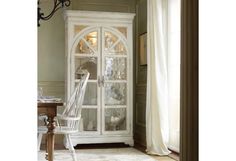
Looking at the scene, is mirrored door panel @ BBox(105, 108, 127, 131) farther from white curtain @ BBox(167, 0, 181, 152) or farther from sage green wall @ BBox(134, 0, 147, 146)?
white curtain @ BBox(167, 0, 181, 152)

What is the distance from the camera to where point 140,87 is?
5.51m

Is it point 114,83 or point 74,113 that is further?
point 114,83

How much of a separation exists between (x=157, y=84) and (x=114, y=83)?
878 millimetres

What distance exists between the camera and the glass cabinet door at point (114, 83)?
16.6ft

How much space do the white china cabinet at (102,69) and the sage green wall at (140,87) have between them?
346mm

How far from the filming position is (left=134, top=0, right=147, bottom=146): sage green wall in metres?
5.36

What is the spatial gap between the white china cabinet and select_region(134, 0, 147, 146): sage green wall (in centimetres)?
35

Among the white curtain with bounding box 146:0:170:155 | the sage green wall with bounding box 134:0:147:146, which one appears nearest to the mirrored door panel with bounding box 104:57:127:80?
the sage green wall with bounding box 134:0:147:146

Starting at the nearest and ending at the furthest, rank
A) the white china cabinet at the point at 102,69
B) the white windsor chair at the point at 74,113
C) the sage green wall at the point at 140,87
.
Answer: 1. the white windsor chair at the point at 74,113
2. the white china cabinet at the point at 102,69
3. the sage green wall at the point at 140,87

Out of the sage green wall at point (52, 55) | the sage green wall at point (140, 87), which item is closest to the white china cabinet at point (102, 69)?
the sage green wall at point (140, 87)

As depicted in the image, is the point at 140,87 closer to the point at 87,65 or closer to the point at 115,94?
the point at 115,94

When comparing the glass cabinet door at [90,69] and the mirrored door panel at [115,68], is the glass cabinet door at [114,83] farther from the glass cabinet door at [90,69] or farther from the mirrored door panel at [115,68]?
the glass cabinet door at [90,69]

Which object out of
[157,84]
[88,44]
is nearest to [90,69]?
[88,44]
